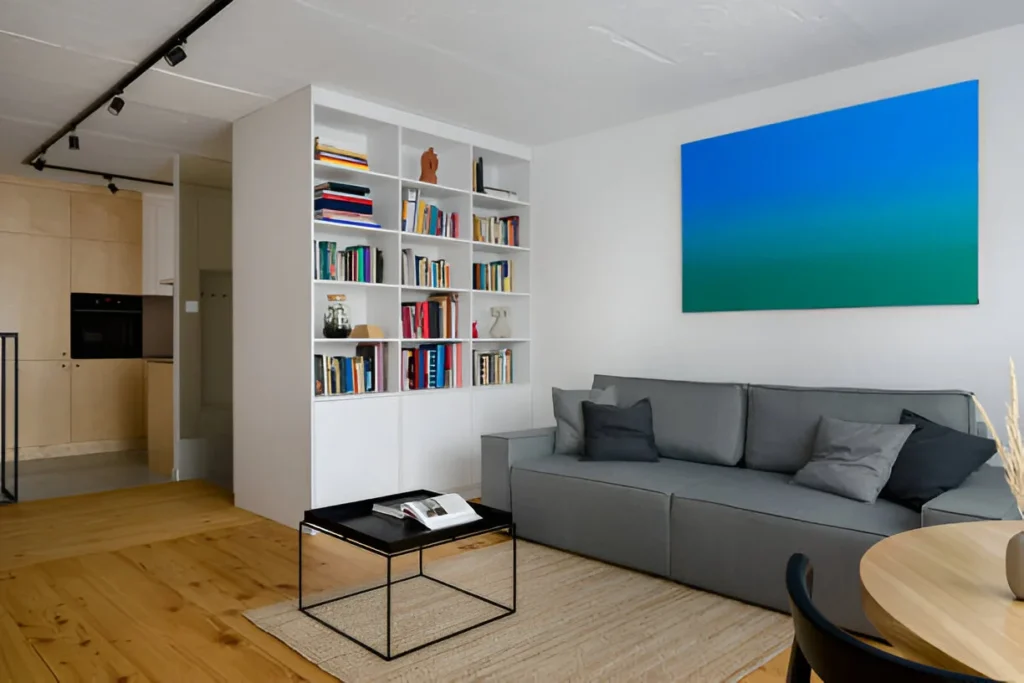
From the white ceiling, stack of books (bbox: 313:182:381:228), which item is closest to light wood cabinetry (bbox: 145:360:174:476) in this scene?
the white ceiling

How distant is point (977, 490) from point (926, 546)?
1.50 meters

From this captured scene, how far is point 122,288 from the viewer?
281 inches

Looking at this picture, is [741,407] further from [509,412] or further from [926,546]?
[926,546]

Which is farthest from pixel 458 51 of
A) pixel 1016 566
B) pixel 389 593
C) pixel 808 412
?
pixel 1016 566

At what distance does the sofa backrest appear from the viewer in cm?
316

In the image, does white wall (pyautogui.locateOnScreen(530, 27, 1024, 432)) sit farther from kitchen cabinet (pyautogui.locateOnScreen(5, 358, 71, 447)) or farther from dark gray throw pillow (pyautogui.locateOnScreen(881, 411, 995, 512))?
kitchen cabinet (pyautogui.locateOnScreen(5, 358, 71, 447))

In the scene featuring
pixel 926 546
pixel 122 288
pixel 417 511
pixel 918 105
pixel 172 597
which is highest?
pixel 918 105

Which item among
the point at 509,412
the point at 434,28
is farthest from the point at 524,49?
the point at 509,412

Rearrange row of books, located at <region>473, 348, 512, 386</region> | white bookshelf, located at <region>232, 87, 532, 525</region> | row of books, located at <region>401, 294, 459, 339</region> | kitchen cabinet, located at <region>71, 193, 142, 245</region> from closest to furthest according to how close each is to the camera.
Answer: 1. white bookshelf, located at <region>232, 87, 532, 525</region>
2. row of books, located at <region>401, 294, 459, 339</region>
3. row of books, located at <region>473, 348, 512, 386</region>
4. kitchen cabinet, located at <region>71, 193, 142, 245</region>

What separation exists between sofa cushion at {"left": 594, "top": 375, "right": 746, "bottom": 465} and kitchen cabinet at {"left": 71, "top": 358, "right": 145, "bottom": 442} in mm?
5479

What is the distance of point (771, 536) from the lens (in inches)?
114

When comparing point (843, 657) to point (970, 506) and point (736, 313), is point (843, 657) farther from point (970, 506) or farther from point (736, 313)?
point (736, 313)

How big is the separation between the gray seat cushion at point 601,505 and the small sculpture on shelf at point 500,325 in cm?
160

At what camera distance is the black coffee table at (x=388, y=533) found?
2574 mm
